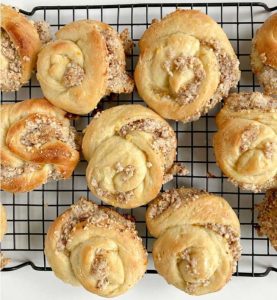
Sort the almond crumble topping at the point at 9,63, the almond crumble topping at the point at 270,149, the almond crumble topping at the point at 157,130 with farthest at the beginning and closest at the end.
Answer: the almond crumble topping at the point at 9,63 < the almond crumble topping at the point at 157,130 < the almond crumble topping at the point at 270,149

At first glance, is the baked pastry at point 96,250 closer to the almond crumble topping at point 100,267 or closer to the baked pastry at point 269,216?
the almond crumble topping at point 100,267

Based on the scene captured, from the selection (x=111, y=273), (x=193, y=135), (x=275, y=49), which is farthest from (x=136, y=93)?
(x=111, y=273)

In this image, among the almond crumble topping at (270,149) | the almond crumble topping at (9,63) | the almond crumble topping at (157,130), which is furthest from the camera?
the almond crumble topping at (9,63)

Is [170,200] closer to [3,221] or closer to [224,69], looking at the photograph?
[224,69]

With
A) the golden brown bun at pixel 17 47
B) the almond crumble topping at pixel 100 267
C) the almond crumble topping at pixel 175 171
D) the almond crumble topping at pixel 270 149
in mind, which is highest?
the golden brown bun at pixel 17 47

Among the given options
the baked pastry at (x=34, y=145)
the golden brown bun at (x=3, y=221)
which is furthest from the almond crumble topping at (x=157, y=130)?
the golden brown bun at (x=3, y=221)

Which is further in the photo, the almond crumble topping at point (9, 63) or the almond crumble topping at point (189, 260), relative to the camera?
the almond crumble topping at point (9, 63)

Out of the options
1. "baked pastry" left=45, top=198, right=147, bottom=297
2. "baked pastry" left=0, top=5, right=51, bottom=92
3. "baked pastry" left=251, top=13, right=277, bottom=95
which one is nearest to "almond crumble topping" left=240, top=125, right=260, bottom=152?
"baked pastry" left=251, top=13, right=277, bottom=95
